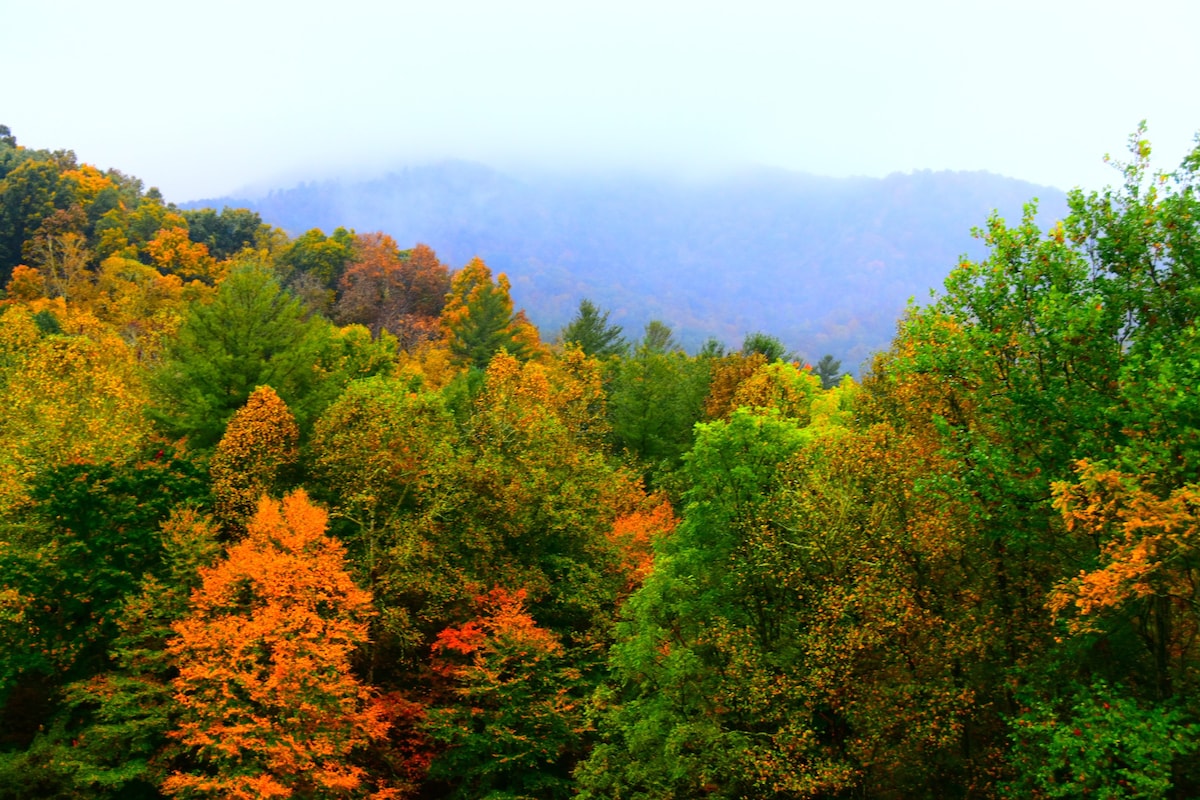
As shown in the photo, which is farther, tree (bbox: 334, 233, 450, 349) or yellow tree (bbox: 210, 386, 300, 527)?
tree (bbox: 334, 233, 450, 349)

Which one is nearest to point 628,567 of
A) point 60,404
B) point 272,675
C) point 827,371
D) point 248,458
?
point 272,675

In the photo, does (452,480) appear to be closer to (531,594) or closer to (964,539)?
(531,594)

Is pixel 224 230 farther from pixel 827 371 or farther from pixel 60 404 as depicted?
pixel 827 371

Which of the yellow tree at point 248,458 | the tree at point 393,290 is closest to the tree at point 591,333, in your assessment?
the tree at point 393,290

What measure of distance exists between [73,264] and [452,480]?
60395 millimetres

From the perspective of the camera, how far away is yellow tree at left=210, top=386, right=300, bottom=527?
24.3 metres

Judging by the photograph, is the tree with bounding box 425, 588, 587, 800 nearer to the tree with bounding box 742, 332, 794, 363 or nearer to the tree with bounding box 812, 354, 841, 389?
the tree with bounding box 742, 332, 794, 363

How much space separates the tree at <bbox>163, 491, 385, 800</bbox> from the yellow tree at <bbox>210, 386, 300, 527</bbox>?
2658 mm

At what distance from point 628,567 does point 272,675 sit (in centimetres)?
1329

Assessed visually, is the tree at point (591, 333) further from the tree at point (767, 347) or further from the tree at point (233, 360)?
the tree at point (233, 360)

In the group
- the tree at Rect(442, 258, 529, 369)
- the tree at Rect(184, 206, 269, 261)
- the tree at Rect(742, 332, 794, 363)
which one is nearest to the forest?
the tree at Rect(742, 332, 794, 363)

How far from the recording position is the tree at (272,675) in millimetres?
19188

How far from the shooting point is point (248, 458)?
24.8 m

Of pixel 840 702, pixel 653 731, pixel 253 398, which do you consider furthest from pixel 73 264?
pixel 840 702
